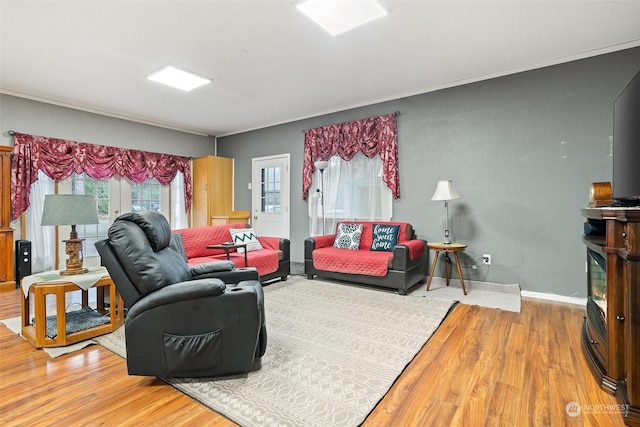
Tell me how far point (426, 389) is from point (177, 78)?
13.8 feet

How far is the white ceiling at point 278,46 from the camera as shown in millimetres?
2586

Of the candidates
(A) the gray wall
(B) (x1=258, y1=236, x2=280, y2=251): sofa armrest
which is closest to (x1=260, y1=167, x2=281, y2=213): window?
(B) (x1=258, y1=236, x2=280, y2=251): sofa armrest

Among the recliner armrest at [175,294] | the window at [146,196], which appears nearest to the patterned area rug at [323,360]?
the recliner armrest at [175,294]

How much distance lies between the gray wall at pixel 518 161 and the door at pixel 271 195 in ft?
7.38

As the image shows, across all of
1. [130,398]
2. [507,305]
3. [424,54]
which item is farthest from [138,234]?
[507,305]

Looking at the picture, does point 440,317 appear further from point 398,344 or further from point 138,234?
point 138,234

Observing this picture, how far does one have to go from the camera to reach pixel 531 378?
75.5 inches

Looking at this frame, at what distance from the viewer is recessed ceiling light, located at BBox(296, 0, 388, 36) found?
8.09ft

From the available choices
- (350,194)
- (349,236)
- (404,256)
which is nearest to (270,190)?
(350,194)

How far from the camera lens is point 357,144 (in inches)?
194

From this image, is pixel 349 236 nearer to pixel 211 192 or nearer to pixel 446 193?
pixel 446 193

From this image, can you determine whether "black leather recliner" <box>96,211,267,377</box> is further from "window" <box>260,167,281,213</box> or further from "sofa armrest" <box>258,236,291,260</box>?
"window" <box>260,167,281,213</box>

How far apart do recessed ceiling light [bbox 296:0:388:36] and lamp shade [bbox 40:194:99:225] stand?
2403 millimetres

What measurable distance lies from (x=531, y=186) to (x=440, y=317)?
2.00 metres
